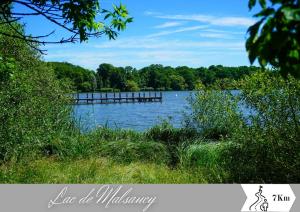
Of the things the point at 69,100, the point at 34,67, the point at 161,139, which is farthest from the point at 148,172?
the point at 34,67

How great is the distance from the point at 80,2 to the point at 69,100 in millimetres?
11903

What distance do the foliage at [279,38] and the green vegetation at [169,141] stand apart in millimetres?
4382

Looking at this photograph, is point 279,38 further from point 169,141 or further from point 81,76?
point 81,76

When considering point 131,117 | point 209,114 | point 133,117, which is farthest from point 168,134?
point 131,117

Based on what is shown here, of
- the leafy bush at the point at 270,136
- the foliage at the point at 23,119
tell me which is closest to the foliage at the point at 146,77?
the foliage at the point at 23,119

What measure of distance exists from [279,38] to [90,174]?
24.7ft

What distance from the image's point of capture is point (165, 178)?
9.95m

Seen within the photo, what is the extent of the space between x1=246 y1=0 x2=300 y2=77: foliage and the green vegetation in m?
4.38

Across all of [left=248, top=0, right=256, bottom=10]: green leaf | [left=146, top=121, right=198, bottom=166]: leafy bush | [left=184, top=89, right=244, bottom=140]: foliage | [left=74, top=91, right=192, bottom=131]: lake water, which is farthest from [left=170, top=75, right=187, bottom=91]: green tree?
[left=248, top=0, right=256, bottom=10]: green leaf

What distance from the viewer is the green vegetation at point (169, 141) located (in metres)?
9.57

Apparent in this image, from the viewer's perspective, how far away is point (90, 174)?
398 inches

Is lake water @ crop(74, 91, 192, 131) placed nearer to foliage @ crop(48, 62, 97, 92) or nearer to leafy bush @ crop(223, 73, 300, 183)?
leafy bush @ crop(223, 73, 300, 183)

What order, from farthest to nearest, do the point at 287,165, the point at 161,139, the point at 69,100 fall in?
the point at 69,100, the point at 161,139, the point at 287,165

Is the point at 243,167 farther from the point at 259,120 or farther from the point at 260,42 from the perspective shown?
the point at 260,42
